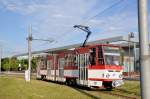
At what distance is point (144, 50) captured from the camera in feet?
24.3

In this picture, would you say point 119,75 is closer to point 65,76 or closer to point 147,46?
point 65,76

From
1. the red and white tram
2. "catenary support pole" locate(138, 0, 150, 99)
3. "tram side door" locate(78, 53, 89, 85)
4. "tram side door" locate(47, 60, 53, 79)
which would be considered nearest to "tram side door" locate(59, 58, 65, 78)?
the red and white tram

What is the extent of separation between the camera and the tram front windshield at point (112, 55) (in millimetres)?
24031

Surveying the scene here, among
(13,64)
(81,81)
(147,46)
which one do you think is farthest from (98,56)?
(13,64)

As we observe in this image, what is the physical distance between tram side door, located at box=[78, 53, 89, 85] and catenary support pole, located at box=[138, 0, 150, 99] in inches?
692

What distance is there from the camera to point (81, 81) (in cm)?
2594

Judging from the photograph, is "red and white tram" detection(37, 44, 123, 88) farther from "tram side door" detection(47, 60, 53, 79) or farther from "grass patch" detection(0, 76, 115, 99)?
"tram side door" detection(47, 60, 53, 79)

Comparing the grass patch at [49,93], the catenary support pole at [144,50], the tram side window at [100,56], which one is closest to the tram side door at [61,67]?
the grass patch at [49,93]

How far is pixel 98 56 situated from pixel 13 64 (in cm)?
10764

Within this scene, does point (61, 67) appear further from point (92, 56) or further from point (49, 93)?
point (49, 93)

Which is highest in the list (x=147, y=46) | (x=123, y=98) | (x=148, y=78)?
(x=147, y=46)

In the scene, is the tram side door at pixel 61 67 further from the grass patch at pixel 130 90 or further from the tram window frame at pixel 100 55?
the tram window frame at pixel 100 55

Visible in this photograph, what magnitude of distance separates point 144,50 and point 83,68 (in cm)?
1817

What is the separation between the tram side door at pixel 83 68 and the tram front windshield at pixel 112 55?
1.64 m
